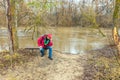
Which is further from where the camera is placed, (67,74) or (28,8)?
(28,8)

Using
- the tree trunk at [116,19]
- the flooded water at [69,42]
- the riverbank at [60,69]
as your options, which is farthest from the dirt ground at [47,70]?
the flooded water at [69,42]

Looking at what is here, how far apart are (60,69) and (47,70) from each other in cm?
56

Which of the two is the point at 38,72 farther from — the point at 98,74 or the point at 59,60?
the point at 98,74

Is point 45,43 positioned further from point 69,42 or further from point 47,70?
point 69,42

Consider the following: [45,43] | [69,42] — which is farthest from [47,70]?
[69,42]

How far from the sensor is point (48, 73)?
10.0 meters

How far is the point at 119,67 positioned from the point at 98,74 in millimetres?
1092

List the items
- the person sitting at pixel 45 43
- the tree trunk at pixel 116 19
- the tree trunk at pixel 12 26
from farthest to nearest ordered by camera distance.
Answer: the person sitting at pixel 45 43 < the tree trunk at pixel 12 26 < the tree trunk at pixel 116 19

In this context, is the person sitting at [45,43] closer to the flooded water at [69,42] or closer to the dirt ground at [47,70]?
the dirt ground at [47,70]

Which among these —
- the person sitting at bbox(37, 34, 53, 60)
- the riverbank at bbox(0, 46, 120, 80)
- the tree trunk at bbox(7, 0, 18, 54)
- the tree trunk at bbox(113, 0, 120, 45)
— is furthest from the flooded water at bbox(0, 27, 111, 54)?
the tree trunk at bbox(113, 0, 120, 45)

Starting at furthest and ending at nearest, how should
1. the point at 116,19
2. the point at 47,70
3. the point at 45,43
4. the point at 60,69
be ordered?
the point at 45,43 < the point at 116,19 < the point at 60,69 < the point at 47,70

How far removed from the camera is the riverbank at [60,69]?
971 centimetres

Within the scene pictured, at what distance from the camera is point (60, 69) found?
412 inches

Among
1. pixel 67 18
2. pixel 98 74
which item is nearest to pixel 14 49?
pixel 98 74
